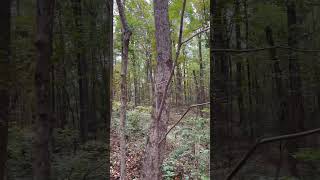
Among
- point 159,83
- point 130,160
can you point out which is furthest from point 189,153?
point 159,83

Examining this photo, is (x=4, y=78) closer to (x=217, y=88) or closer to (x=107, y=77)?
(x=107, y=77)

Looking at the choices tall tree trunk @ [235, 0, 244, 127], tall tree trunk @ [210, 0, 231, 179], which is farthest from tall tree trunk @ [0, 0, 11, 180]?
tall tree trunk @ [235, 0, 244, 127]

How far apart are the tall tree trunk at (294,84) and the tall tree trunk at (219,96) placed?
0.32 metres

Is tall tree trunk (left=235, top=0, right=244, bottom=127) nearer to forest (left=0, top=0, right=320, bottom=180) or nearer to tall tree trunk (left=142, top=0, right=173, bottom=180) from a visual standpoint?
forest (left=0, top=0, right=320, bottom=180)

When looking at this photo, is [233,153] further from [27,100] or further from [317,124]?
[27,100]

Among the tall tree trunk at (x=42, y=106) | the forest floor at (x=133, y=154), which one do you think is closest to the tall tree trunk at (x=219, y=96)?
the tall tree trunk at (x=42, y=106)

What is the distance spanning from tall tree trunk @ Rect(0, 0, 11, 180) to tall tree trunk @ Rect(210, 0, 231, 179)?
1.05 meters

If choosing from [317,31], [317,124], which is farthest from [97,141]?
[317,31]

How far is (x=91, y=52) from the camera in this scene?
1853mm

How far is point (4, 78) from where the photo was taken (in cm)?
169

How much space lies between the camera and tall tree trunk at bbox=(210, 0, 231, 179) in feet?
6.13

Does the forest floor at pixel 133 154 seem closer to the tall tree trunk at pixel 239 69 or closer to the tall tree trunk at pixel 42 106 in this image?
A: the tall tree trunk at pixel 239 69

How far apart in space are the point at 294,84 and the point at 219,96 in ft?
1.29

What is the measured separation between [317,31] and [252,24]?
13.3 inches
